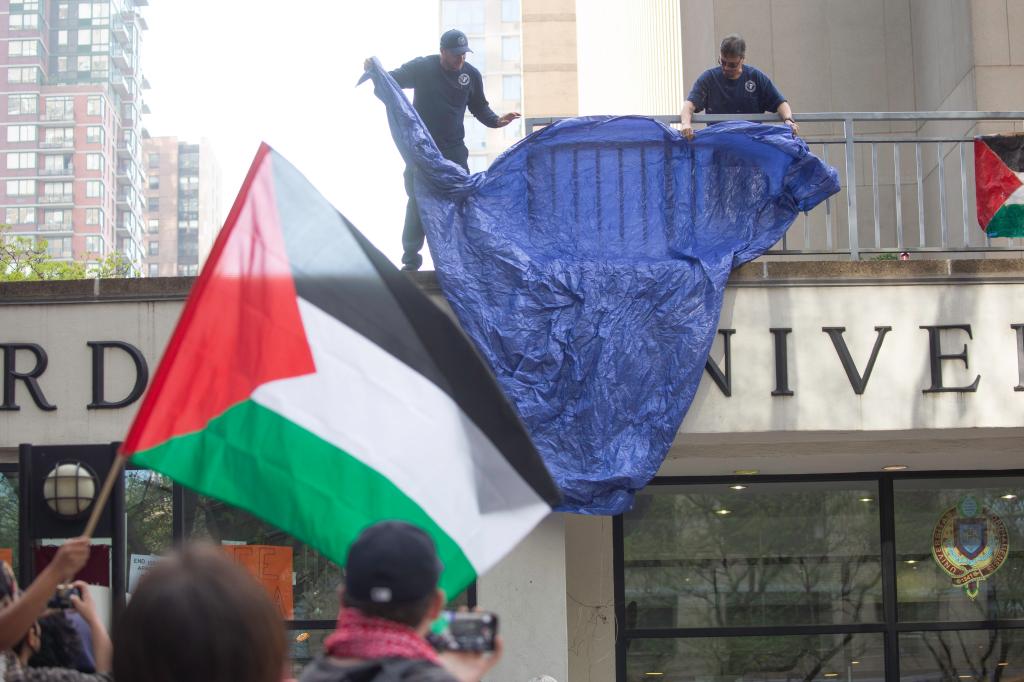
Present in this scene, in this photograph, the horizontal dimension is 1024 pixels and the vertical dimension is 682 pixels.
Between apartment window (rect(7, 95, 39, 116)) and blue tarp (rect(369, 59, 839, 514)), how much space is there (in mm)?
162314

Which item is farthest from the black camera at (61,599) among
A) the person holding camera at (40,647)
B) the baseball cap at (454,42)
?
the baseball cap at (454,42)

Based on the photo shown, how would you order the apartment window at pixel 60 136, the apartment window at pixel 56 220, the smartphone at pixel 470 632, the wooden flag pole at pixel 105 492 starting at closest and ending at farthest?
the smartphone at pixel 470 632 → the wooden flag pole at pixel 105 492 → the apartment window at pixel 56 220 → the apartment window at pixel 60 136

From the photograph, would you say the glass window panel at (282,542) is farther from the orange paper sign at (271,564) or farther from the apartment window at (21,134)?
the apartment window at (21,134)

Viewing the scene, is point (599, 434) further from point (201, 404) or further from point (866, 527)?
point (201, 404)

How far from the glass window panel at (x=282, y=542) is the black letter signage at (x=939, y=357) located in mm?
4462

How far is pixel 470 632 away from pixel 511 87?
458 ft

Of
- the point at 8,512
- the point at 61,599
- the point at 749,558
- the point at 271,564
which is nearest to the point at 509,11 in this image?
the point at 749,558

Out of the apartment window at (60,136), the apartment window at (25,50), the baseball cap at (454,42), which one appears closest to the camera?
the baseball cap at (454,42)

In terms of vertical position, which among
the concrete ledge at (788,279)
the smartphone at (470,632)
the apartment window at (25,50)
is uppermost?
the apartment window at (25,50)

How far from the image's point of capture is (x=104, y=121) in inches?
6373

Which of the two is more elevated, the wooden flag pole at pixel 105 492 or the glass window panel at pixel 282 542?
the wooden flag pole at pixel 105 492

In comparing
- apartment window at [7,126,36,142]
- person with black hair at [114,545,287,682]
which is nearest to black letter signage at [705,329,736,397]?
person with black hair at [114,545,287,682]

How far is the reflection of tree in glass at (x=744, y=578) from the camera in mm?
12117

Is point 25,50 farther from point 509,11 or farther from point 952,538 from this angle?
point 952,538
